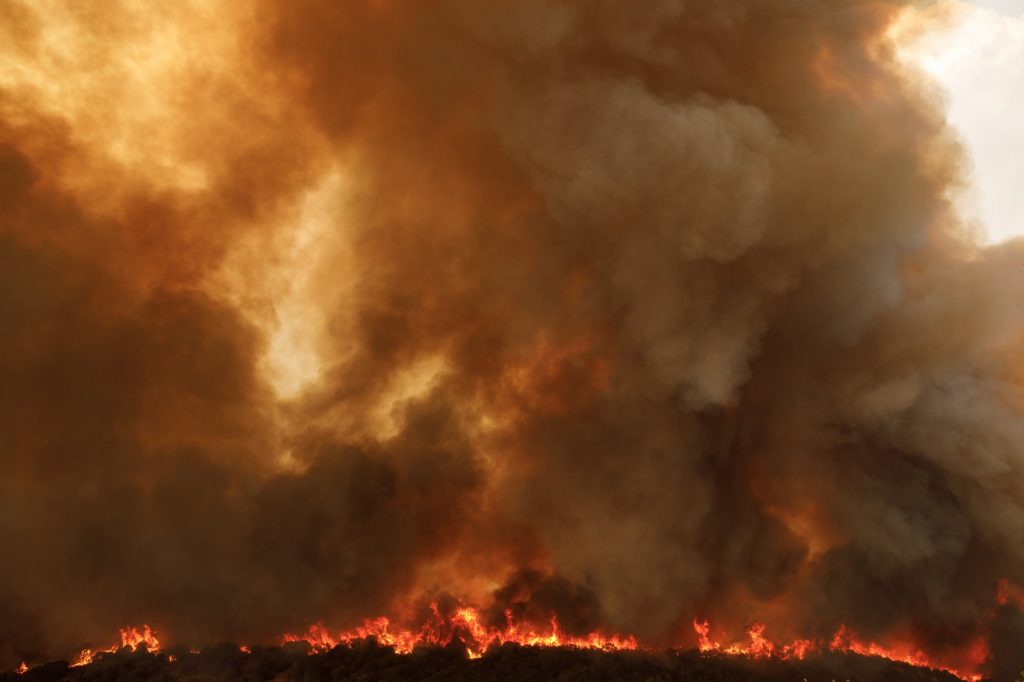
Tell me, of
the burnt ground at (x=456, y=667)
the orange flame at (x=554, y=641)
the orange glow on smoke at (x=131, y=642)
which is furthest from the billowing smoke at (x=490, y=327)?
the burnt ground at (x=456, y=667)

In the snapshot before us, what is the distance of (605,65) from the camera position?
30.3 meters

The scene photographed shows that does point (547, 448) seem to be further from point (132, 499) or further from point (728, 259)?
point (132, 499)

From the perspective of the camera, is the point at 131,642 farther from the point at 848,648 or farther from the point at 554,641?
the point at 848,648

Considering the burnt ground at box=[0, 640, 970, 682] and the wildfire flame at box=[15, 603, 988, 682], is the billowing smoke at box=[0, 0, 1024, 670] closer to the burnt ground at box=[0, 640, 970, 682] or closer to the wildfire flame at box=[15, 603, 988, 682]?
the wildfire flame at box=[15, 603, 988, 682]

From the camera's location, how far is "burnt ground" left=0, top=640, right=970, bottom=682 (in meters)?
24.3

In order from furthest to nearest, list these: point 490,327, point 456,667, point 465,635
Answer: point 490,327, point 465,635, point 456,667

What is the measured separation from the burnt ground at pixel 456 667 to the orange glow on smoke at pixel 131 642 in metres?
0.85

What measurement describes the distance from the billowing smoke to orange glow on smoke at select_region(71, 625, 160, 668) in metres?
0.36

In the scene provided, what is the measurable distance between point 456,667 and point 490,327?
1178 centimetres

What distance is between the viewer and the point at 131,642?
27859mm

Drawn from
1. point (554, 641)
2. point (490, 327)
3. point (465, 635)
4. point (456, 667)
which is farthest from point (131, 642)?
point (490, 327)

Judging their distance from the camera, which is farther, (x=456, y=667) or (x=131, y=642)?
(x=131, y=642)

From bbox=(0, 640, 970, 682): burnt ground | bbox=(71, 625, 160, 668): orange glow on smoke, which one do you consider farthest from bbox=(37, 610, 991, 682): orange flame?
bbox=(0, 640, 970, 682): burnt ground

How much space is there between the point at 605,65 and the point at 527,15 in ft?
12.4
